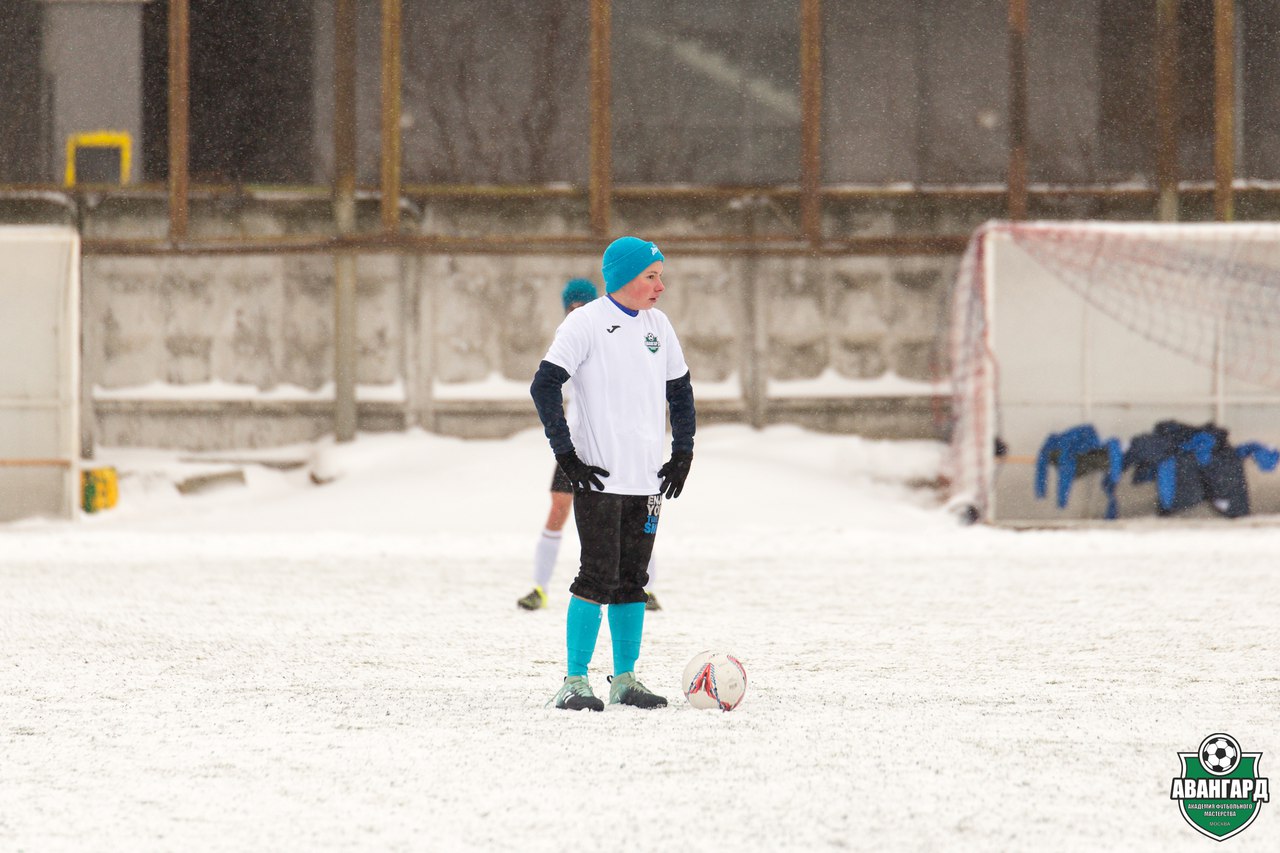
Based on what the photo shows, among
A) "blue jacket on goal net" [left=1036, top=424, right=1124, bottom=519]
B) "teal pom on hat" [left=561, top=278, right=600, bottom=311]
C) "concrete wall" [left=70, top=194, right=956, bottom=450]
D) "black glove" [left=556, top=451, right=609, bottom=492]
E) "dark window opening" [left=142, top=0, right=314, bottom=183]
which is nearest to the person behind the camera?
"black glove" [left=556, top=451, right=609, bottom=492]

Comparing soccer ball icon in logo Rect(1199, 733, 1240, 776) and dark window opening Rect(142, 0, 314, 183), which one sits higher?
dark window opening Rect(142, 0, 314, 183)

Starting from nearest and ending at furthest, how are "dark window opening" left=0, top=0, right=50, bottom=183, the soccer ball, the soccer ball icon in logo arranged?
the soccer ball icon in logo → the soccer ball → "dark window opening" left=0, top=0, right=50, bottom=183

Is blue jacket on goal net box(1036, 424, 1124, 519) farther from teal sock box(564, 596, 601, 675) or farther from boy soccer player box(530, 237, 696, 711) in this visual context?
teal sock box(564, 596, 601, 675)

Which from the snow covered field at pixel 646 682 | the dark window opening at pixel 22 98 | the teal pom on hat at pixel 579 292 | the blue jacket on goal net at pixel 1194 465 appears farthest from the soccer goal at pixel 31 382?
the blue jacket on goal net at pixel 1194 465

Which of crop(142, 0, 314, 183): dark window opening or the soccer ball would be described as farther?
→ crop(142, 0, 314, 183): dark window opening

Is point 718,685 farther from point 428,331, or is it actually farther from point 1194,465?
point 428,331

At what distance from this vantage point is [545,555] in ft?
27.3

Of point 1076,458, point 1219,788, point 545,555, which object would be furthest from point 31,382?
point 1219,788

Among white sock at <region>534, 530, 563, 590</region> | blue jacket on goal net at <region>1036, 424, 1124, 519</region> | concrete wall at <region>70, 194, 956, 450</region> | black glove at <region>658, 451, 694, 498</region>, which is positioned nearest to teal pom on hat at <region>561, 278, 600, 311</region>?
white sock at <region>534, 530, 563, 590</region>

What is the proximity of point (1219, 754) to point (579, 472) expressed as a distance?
2.22m

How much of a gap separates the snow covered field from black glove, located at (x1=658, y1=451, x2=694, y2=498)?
0.80m

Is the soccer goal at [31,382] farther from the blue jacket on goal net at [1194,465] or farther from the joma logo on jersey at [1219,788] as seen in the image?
the joma logo on jersey at [1219,788]

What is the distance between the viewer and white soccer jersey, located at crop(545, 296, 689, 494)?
521cm

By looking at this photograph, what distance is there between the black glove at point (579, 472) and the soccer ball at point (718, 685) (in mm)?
744
